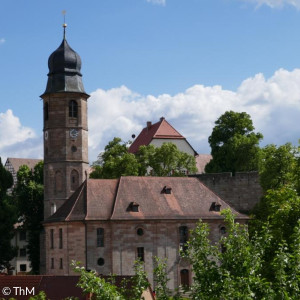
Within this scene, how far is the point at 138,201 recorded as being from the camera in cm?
5138

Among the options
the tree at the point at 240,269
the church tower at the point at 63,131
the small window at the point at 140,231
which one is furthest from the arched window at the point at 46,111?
the tree at the point at 240,269

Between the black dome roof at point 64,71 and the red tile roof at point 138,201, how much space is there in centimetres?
1073

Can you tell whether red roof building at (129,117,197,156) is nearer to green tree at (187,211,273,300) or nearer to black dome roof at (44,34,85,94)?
black dome roof at (44,34,85,94)

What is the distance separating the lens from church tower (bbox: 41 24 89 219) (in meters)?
58.9

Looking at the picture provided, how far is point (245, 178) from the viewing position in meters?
59.8

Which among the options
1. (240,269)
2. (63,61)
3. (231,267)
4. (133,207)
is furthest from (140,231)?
(240,269)

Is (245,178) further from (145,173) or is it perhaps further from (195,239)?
(195,239)

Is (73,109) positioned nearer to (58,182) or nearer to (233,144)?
(58,182)

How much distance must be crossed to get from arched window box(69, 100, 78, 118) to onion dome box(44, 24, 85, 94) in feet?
3.38

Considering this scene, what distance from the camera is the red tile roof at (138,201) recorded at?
50.2 m

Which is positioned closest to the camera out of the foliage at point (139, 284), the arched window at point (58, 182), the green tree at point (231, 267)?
the green tree at point (231, 267)

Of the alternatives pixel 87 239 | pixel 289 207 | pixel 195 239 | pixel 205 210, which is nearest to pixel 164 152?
pixel 205 210

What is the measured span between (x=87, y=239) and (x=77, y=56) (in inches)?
690

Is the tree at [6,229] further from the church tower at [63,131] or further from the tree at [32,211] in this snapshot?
the tree at [32,211]
